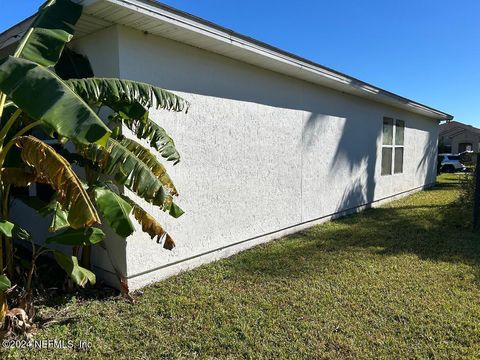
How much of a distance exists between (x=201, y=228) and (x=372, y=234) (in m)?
4.07

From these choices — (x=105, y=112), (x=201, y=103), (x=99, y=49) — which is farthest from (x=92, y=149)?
(x=201, y=103)

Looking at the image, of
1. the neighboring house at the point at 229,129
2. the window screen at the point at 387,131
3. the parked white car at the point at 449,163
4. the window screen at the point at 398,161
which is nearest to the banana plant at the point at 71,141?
the neighboring house at the point at 229,129

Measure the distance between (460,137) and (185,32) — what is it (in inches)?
2149

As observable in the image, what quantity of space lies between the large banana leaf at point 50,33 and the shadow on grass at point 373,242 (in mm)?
3808

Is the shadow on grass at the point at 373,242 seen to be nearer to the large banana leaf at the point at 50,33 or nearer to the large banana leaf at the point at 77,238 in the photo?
the large banana leaf at the point at 77,238

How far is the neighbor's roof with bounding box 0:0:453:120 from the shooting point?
12.9ft

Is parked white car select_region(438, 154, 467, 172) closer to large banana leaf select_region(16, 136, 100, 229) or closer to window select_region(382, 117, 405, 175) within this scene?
window select_region(382, 117, 405, 175)

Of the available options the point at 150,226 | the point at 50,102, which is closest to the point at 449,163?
the point at 150,226

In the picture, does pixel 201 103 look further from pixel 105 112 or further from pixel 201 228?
pixel 201 228

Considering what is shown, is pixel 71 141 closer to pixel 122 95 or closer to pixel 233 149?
pixel 122 95

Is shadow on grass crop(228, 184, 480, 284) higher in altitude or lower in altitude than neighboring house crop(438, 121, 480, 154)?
lower

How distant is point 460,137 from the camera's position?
159ft

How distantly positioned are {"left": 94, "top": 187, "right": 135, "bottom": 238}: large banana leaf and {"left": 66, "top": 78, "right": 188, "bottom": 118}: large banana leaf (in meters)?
0.89

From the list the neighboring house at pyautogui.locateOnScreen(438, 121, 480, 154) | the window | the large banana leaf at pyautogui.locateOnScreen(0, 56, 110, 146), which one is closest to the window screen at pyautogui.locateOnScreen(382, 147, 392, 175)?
the window
